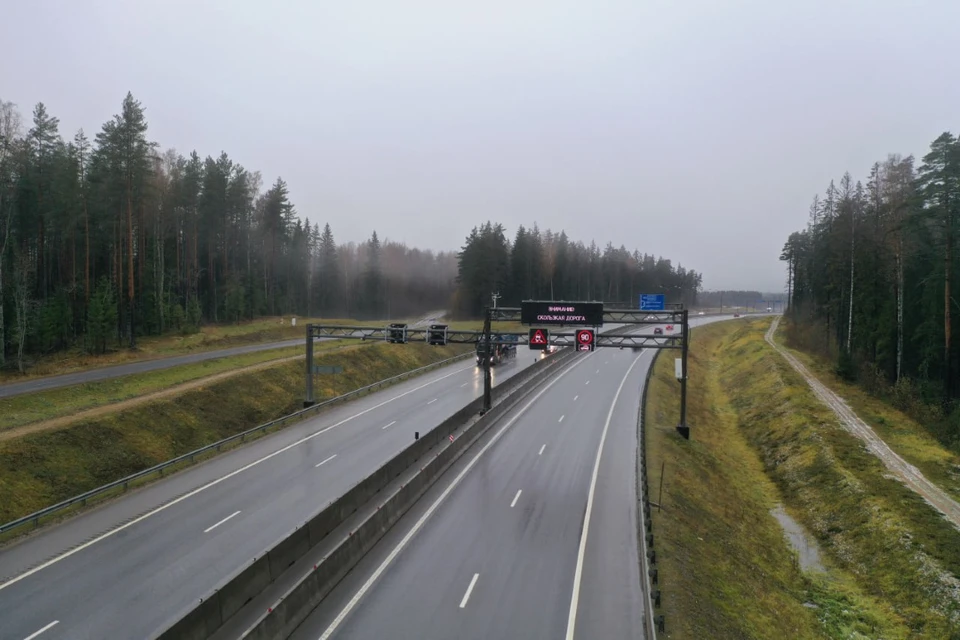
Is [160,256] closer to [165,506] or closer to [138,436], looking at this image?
[138,436]

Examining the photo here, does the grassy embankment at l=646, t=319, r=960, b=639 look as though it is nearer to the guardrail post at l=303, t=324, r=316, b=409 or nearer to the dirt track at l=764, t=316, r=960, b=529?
the dirt track at l=764, t=316, r=960, b=529

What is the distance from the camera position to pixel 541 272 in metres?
107

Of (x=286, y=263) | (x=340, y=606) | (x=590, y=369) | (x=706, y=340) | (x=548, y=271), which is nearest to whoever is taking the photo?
(x=340, y=606)

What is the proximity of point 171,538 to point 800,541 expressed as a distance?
80.2ft

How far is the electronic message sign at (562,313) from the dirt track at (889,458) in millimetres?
16017

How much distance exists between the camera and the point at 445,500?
21.9 meters

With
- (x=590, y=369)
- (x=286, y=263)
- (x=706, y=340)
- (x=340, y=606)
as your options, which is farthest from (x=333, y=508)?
(x=706, y=340)

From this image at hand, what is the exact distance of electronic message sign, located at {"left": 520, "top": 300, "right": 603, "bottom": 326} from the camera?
31.2 metres

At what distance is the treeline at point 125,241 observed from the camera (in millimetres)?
44375

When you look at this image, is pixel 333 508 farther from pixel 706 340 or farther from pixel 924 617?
pixel 706 340

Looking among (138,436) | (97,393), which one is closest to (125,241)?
(97,393)

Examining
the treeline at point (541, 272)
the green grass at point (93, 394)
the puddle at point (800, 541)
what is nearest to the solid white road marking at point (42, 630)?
the green grass at point (93, 394)

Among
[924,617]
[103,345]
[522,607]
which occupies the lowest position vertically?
[924,617]

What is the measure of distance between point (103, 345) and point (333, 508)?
36.5m
